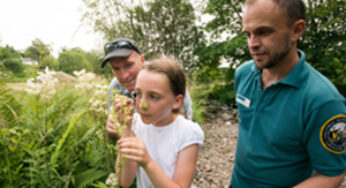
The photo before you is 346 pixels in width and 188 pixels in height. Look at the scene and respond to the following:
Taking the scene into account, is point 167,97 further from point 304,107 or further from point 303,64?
point 303,64

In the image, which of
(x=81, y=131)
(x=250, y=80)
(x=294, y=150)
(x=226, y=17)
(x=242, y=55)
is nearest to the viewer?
(x=294, y=150)

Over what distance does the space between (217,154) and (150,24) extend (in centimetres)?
723

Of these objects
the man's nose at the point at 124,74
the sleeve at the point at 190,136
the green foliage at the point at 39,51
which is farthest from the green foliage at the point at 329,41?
the green foliage at the point at 39,51

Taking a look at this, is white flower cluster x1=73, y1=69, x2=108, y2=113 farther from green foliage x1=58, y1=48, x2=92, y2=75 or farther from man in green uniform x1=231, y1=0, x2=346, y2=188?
man in green uniform x1=231, y1=0, x2=346, y2=188

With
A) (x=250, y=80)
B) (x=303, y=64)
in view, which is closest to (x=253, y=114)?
(x=250, y=80)

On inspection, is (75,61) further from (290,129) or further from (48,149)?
(290,129)

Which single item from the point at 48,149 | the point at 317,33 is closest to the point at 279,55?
the point at 48,149

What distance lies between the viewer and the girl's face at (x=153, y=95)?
1.22 m

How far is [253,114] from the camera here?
1.59 meters

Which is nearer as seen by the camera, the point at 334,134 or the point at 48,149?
the point at 334,134

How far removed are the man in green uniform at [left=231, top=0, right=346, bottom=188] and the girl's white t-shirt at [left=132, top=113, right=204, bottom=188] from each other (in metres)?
0.51

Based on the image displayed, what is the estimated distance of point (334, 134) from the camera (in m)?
1.15

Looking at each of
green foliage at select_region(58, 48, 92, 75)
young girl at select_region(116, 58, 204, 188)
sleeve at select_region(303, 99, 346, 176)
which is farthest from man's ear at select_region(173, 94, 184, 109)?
green foliage at select_region(58, 48, 92, 75)

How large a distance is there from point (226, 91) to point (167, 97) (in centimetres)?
943
